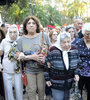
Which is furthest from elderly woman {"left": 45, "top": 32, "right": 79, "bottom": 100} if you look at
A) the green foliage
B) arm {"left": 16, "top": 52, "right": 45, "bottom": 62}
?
the green foliage

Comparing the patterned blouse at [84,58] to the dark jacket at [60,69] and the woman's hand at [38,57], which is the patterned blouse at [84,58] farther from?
the woman's hand at [38,57]

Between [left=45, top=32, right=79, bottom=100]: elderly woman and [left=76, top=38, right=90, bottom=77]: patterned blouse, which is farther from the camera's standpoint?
[left=76, top=38, right=90, bottom=77]: patterned blouse

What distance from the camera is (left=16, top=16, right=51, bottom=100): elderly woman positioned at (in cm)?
253

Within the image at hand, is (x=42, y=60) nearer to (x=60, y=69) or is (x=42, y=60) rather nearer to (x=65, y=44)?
(x=60, y=69)

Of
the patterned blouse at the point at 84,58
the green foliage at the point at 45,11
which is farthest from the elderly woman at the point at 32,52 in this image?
the green foliage at the point at 45,11

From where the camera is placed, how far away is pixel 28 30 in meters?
2.62

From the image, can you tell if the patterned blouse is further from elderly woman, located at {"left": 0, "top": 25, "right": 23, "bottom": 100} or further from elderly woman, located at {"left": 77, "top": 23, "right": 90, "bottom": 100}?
elderly woman, located at {"left": 0, "top": 25, "right": 23, "bottom": 100}

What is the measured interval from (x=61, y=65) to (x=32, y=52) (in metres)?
0.59

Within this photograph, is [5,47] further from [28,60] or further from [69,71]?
[69,71]

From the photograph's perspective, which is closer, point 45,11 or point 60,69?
point 60,69

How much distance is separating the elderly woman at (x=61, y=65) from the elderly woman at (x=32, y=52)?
237mm

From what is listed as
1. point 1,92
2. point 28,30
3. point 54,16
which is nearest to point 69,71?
point 28,30

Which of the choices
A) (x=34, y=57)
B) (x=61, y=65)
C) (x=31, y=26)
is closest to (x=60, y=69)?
(x=61, y=65)

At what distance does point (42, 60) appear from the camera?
2.51 meters
